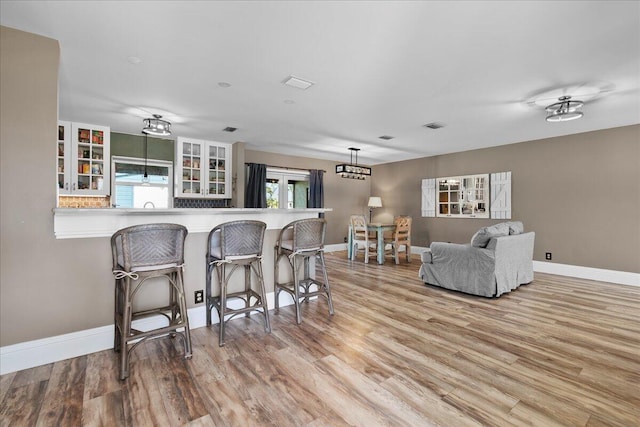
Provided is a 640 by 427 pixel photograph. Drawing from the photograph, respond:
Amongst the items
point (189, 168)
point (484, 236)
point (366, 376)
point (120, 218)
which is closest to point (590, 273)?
point (484, 236)

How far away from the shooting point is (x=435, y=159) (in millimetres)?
7164

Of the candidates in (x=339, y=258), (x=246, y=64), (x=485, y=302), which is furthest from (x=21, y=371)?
(x=339, y=258)

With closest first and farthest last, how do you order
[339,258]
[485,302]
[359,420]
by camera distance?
[359,420] < [485,302] < [339,258]

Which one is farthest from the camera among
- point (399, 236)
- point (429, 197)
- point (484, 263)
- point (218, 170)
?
point (429, 197)

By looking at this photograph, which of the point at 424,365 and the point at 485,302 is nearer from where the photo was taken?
the point at 424,365

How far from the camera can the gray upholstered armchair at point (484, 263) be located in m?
3.75

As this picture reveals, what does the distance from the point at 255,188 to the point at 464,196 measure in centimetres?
471

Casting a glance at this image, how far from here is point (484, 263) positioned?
148 inches

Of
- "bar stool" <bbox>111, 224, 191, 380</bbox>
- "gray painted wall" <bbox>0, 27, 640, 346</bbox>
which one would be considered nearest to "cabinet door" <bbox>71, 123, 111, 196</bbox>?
"gray painted wall" <bbox>0, 27, 640, 346</bbox>

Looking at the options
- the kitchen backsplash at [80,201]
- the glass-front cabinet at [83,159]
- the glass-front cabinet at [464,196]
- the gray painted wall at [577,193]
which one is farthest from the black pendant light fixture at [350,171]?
the kitchen backsplash at [80,201]

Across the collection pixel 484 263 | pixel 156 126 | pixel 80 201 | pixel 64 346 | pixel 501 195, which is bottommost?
pixel 64 346

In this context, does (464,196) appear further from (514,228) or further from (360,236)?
(360,236)

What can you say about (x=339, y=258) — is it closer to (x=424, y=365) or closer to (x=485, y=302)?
(x=485, y=302)

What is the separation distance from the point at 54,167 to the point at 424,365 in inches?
124
